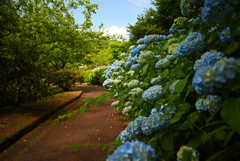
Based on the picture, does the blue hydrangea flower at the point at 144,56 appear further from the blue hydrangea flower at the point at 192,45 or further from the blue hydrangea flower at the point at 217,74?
the blue hydrangea flower at the point at 217,74

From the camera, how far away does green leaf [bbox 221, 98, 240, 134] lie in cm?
56

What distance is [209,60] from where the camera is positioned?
2.87 ft

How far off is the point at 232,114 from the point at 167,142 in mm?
545

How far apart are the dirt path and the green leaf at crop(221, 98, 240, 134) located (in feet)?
8.22

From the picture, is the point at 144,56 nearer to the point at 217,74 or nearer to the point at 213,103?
the point at 213,103

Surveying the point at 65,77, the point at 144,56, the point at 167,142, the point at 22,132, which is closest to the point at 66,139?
the point at 22,132

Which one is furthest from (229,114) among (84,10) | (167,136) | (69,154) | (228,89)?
(84,10)

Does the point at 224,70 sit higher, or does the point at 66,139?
the point at 224,70

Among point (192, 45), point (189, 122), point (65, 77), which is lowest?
point (189, 122)

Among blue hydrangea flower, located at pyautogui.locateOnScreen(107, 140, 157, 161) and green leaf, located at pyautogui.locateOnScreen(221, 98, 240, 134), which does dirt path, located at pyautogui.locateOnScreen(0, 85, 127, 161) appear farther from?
green leaf, located at pyautogui.locateOnScreen(221, 98, 240, 134)

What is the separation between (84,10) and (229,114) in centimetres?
1118

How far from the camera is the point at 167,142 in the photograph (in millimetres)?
1020

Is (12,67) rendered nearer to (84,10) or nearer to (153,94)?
(153,94)

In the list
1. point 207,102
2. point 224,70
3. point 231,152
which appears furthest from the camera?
point 207,102
